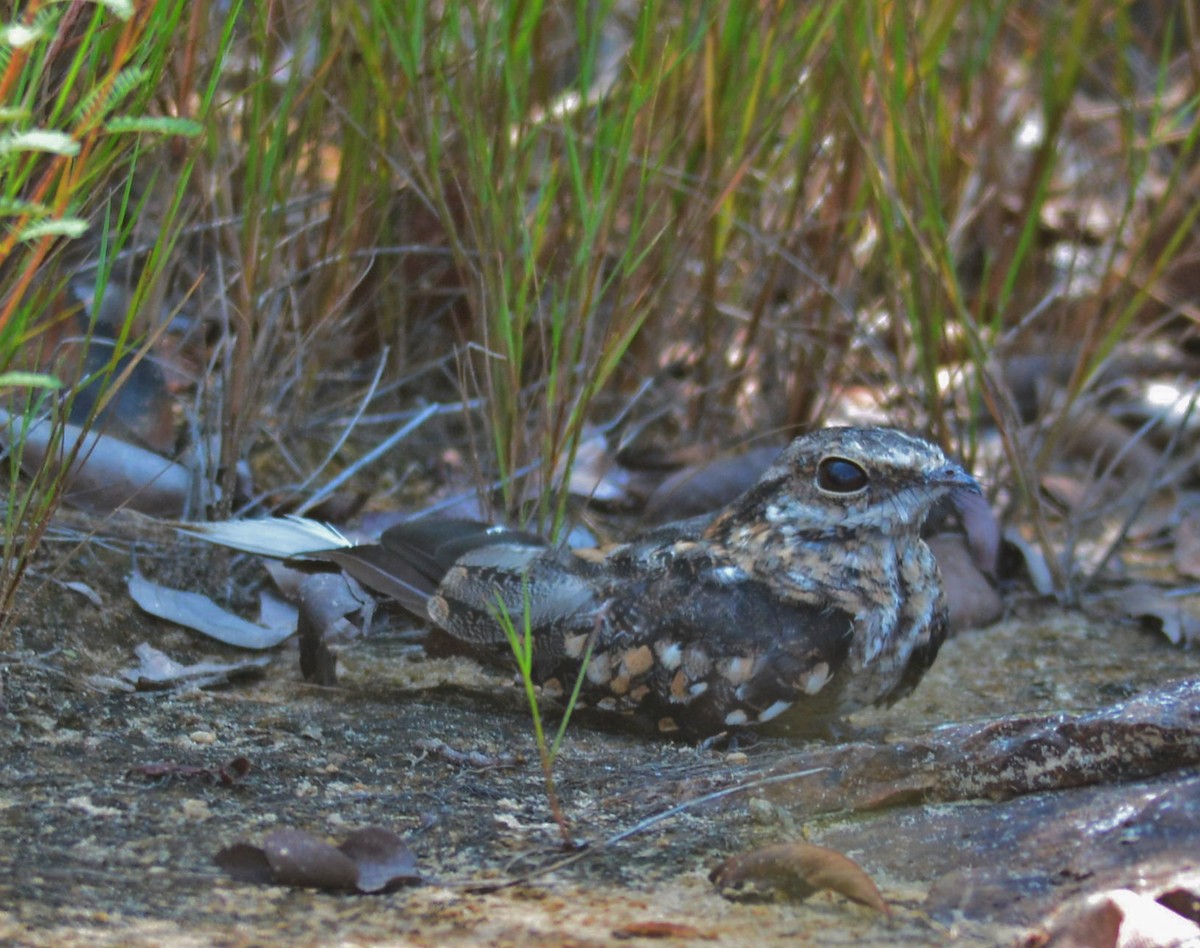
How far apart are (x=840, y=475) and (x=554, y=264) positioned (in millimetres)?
1128

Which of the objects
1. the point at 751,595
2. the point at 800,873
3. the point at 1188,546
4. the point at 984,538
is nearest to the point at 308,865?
the point at 800,873

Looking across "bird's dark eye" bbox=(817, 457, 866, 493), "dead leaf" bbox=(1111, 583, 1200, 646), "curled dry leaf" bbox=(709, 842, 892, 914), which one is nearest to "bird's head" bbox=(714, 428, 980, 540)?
"bird's dark eye" bbox=(817, 457, 866, 493)

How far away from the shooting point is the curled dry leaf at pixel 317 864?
1.83 metres

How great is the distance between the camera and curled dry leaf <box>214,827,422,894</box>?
6.00ft

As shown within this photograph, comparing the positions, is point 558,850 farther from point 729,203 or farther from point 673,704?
point 729,203

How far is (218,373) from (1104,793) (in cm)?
237

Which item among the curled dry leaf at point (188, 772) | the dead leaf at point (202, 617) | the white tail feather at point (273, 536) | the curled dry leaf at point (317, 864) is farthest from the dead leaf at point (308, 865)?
the dead leaf at point (202, 617)

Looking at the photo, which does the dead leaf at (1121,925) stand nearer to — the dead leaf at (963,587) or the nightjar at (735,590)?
the nightjar at (735,590)

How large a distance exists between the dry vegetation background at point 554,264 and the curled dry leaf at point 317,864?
76 centimetres

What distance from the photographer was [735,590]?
2.83 metres

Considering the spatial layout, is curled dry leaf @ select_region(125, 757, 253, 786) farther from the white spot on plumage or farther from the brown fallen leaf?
the white spot on plumage

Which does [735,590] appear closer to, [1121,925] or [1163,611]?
[1121,925]

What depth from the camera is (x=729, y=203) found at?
3803mm

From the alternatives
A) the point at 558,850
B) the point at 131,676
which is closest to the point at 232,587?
the point at 131,676
